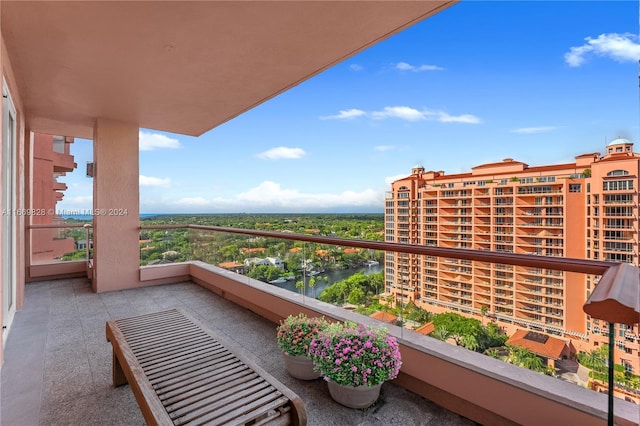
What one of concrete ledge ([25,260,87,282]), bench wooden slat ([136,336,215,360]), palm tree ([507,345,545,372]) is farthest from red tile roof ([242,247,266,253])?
concrete ledge ([25,260,87,282])

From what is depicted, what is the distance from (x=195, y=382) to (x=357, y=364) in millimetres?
1060

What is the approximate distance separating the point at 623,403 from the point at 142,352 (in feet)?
9.19

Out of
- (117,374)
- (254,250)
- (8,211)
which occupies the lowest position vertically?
(117,374)

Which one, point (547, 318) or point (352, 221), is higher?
point (352, 221)

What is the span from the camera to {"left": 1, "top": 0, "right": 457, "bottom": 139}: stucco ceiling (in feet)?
8.62

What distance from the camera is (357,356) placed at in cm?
216

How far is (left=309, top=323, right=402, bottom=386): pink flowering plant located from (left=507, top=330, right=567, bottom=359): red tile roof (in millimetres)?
794

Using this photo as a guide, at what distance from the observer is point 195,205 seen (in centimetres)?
1864

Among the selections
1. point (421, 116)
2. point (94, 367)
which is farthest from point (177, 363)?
point (421, 116)

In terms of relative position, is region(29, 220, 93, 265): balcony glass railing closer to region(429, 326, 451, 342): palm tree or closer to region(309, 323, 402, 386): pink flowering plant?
region(309, 323, 402, 386): pink flowering plant

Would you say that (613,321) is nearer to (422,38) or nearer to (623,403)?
(623,403)

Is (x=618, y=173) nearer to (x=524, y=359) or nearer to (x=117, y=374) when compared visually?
(x=524, y=359)

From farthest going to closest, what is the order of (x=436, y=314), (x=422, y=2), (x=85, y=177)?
(x=85, y=177), (x=422, y=2), (x=436, y=314)

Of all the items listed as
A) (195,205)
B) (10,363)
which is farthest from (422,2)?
(195,205)
